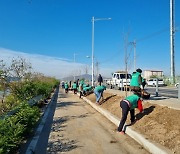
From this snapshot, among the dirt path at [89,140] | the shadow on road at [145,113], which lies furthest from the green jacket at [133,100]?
the dirt path at [89,140]

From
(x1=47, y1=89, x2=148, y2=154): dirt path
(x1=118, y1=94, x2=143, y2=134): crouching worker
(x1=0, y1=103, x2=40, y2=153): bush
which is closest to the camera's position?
(x1=0, y1=103, x2=40, y2=153): bush

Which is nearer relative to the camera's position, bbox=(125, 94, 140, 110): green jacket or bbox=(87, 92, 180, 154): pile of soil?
bbox=(87, 92, 180, 154): pile of soil

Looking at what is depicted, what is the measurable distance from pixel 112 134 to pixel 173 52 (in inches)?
1442

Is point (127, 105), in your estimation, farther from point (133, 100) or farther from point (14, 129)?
point (14, 129)

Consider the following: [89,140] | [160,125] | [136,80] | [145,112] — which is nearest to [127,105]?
[160,125]

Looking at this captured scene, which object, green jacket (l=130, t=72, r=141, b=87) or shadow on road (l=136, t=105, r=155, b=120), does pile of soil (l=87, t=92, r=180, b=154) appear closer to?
shadow on road (l=136, t=105, r=155, b=120)

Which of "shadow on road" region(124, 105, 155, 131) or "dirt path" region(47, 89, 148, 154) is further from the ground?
"shadow on road" region(124, 105, 155, 131)

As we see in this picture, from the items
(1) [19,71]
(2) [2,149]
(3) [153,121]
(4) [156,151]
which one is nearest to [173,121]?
(3) [153,121]

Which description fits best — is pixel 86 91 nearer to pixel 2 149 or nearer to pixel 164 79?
pixel 2 149

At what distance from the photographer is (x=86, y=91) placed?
30.8m

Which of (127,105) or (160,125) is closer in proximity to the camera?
(160,125)

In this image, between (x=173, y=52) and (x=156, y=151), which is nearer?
(x=156, y=151)

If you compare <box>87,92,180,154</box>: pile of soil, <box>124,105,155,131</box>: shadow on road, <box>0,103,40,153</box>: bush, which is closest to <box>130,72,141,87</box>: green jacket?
<box>87,92,180,154</box>: pile of soil

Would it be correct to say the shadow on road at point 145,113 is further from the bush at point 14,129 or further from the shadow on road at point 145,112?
the bush at point 14,129
